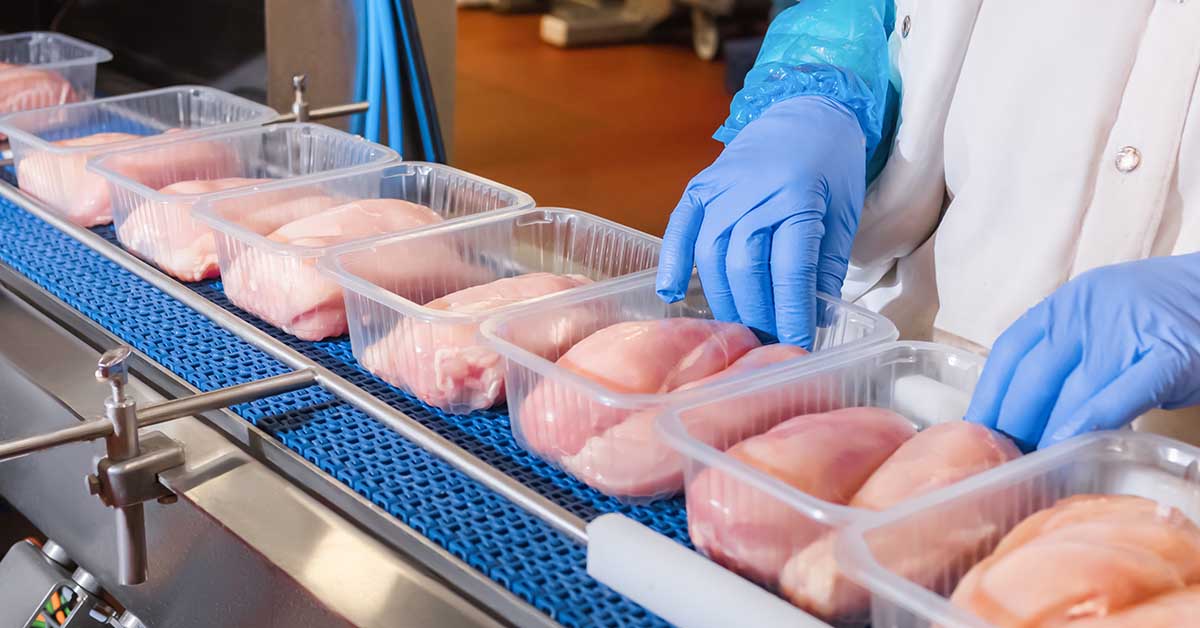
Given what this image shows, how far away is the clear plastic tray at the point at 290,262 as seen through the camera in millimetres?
1339

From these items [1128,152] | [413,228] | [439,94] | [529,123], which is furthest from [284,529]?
[529,123]

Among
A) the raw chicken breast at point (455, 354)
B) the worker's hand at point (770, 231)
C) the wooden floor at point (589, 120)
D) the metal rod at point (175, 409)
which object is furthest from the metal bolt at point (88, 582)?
the wooden floor at point (589, 120)

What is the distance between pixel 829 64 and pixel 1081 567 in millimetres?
852

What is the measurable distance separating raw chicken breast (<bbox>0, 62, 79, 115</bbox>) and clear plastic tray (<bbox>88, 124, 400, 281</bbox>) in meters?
0.60

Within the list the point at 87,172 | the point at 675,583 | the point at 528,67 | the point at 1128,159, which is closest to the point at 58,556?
the point at 87,172

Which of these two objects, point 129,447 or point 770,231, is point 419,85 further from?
point 129,447

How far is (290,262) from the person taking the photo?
4.42 feet

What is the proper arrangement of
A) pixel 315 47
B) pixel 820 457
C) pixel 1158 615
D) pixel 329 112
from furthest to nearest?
pixel 315 47
pixel 329 112
pixel 820 457
pixel 1158 615

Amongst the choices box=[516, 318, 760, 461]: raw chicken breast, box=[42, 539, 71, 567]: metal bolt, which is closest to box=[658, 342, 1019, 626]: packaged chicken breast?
box=[516, 318, 760, 461]: raw chicken breast

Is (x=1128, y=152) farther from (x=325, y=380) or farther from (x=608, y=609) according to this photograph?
(x=325, y=380)

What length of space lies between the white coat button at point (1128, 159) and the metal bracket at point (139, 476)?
3.42 ft

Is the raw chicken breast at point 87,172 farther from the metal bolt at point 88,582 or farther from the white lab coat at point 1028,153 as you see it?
the white lab coat at point 1028,153

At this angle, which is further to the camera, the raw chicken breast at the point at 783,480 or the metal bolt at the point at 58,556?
the metal bolt at the point at 58,556

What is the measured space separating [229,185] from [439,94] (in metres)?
1.25
